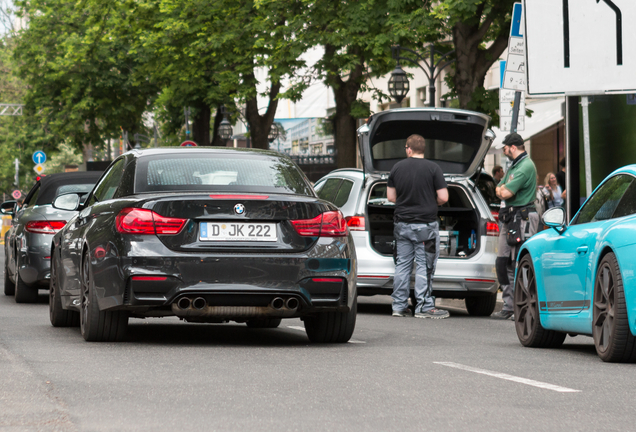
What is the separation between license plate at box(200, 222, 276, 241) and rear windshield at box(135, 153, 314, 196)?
1.39 ft

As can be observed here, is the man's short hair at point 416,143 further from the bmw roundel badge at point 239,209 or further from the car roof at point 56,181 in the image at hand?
the bmw roundel badge at point 239,209

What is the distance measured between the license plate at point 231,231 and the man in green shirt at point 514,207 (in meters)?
4.76

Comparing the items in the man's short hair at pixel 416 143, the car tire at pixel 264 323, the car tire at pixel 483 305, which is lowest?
the car tire at pixel 483 305

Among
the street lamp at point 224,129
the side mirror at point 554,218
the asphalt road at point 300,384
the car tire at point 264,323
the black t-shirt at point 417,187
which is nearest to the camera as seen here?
the asphalt road at point 300,384

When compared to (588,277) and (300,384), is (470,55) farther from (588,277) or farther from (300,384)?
(300,384)

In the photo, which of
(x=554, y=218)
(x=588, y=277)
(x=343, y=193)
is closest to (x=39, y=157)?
(x=343, y=193)

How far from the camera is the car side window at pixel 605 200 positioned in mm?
7969

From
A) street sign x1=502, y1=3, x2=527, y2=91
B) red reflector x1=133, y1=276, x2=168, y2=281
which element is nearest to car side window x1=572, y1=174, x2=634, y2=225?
red reflector x1=133, y1=276, x2=168, y2=281

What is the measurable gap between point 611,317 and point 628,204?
2.34 ft

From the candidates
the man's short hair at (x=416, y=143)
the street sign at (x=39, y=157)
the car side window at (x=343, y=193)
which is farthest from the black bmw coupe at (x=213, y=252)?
the street sign at (x=39, y=157)

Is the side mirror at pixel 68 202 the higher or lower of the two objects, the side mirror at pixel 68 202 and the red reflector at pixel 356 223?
the higher

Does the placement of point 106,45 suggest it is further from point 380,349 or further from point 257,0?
point 380,349

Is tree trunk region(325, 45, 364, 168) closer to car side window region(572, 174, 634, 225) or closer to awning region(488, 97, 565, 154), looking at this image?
awning region(488, 97, 565, 154)

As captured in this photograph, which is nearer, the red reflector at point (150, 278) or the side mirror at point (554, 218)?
the red reflector at point (150, 278)
